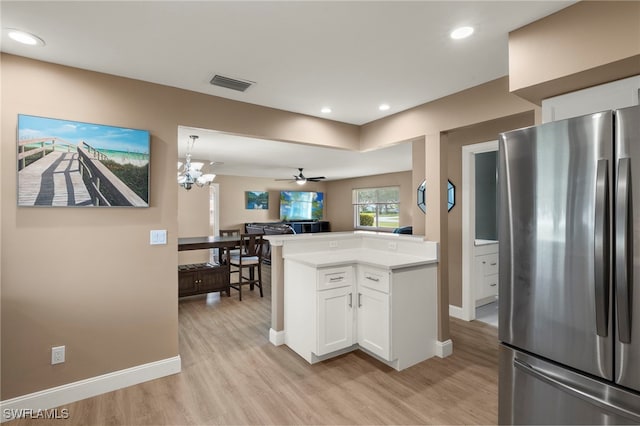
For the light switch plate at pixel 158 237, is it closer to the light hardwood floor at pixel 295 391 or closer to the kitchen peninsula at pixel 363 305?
the kitchen peninsula at pixel 363 305

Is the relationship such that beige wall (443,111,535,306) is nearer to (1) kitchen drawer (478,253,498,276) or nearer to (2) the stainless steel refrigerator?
(1) kitchen drawer (478,253,498,276)

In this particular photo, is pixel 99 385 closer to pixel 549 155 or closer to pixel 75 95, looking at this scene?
pixel 75 95

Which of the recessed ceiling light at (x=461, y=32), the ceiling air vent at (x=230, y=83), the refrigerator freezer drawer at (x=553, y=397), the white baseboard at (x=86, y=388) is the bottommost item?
the white baseboard at (x=86, y=388)

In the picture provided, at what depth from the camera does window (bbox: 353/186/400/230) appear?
9.35m

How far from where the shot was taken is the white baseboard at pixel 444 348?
3049 millimetres

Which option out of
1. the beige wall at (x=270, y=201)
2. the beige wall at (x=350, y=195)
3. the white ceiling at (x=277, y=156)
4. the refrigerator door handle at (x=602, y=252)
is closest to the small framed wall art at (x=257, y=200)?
the beige wall at (x=270, y=201)

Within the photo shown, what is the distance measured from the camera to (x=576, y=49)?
5.53 feet

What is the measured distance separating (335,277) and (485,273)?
268cm

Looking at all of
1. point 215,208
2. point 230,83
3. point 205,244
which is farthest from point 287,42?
point 215,208

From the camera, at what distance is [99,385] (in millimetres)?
2461

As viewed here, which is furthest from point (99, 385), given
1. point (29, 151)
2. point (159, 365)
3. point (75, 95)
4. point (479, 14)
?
point (479, 14)

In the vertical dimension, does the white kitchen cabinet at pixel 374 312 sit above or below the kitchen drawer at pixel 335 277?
below

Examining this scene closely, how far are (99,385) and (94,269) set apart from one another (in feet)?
2.95

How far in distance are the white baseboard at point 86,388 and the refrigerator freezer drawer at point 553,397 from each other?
2.54 m
